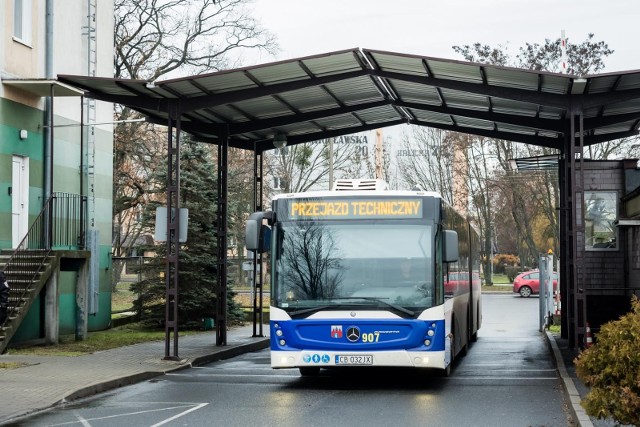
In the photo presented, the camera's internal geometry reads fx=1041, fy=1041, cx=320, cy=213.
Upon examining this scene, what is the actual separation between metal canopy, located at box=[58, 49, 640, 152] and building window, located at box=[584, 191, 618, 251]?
1.41 meters

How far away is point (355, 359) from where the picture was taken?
1530 centimetres

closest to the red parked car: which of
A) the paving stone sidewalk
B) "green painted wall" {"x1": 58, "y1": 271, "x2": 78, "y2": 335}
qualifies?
the paving stone sidewalk

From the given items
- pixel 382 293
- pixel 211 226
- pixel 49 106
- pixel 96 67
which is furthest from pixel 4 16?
pixel 382 293

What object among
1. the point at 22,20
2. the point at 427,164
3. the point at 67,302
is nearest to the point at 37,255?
the point at 67,302

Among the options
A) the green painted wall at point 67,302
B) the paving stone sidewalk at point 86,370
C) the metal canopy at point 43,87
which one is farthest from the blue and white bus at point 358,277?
the green painted wall at point 67,302

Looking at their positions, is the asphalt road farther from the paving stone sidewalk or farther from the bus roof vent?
the bus roof vent

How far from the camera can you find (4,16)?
2297 cm

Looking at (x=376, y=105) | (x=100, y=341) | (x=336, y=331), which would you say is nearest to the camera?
(x=336, y=331)

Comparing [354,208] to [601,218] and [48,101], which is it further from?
[48,101]

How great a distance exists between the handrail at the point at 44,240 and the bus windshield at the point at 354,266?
305 inches

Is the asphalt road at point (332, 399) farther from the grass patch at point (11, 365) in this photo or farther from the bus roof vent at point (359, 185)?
the bus roof vent at point (359, 185)

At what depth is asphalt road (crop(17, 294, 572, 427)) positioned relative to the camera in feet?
40.4

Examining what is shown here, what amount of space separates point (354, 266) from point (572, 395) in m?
3.74

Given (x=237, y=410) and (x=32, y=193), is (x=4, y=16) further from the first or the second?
(x=237, y=410)
